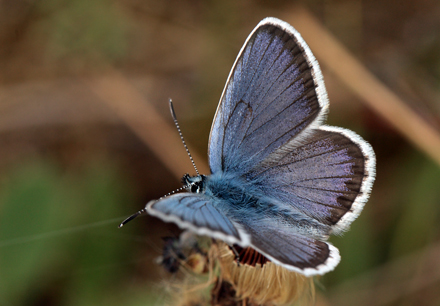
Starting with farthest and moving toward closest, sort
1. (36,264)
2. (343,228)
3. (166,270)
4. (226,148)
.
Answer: (36,264), (166,270), (226,148), (343,228)

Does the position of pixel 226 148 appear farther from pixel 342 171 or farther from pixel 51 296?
pixel 51 296

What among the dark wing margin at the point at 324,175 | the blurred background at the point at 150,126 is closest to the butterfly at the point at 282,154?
the dark wing margin at the point at 324,175

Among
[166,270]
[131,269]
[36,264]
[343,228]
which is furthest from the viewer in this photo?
[131,269]

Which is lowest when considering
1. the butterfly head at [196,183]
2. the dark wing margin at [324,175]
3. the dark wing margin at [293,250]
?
the butterfly head at [196,183]

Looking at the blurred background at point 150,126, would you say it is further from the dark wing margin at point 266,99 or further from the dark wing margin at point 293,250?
the dark wing margin at point 293,250

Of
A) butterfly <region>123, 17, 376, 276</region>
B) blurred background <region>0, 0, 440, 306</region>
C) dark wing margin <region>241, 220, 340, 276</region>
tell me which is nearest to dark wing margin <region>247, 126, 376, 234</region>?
butterfly <region>123, 17, 376, 276</region>

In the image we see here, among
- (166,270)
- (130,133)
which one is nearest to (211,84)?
(130,133)

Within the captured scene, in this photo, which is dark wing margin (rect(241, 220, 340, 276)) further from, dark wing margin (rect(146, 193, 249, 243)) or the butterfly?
dark wing margin (rect(146, 193, 249, 243))
